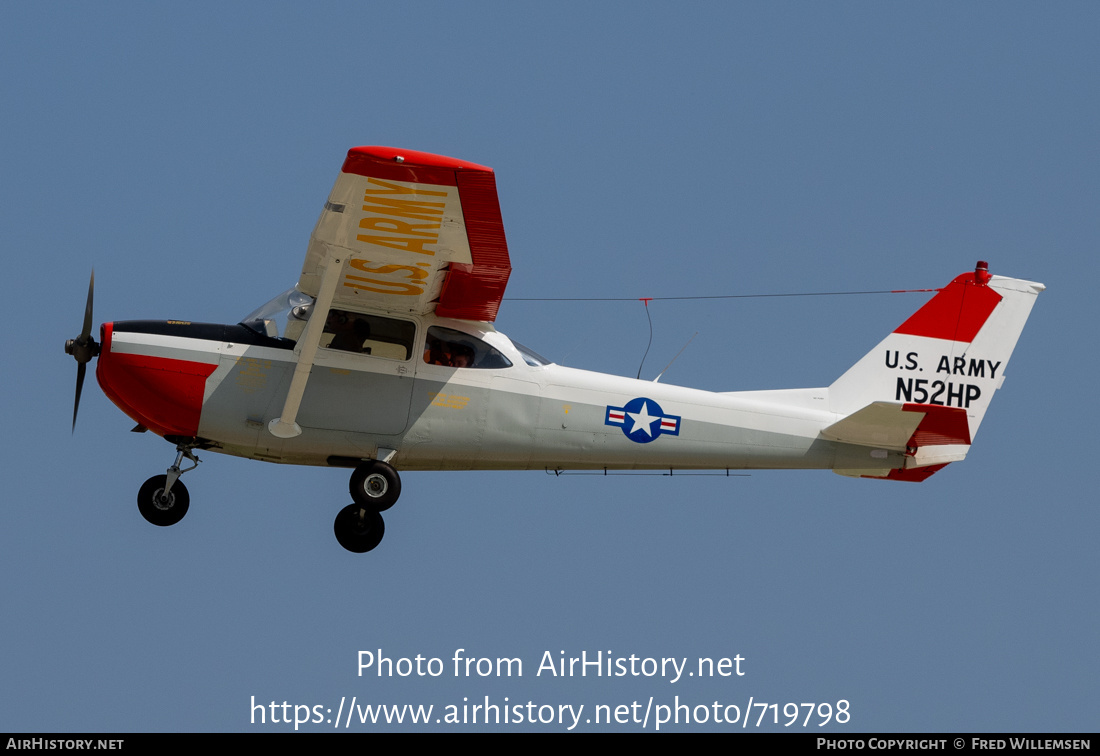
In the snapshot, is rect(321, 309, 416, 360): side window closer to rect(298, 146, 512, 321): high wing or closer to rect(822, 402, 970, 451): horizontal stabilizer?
rect(298, 146, 512, 321): high wing

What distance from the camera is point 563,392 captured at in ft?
44.8

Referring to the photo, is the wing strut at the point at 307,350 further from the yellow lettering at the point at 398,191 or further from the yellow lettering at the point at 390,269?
the yellow lettering at the point at 398,191

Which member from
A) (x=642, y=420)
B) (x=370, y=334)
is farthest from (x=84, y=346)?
(x=642, y=420)

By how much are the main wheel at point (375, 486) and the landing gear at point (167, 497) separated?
5.14ft

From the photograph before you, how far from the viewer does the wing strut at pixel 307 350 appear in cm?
1238

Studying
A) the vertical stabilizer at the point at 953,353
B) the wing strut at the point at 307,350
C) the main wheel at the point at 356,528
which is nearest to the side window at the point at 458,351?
the wing strut at the point at 307,350

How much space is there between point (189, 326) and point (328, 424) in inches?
61.2

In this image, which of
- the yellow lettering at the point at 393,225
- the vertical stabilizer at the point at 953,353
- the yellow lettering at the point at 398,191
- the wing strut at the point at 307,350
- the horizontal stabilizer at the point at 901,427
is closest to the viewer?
the yellow lettering at the point at 398,191

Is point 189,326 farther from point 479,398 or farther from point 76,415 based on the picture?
point 479,398

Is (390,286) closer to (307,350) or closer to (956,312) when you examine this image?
(307,350)

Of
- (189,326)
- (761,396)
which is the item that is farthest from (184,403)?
(761,396)

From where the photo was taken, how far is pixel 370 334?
1330cm
